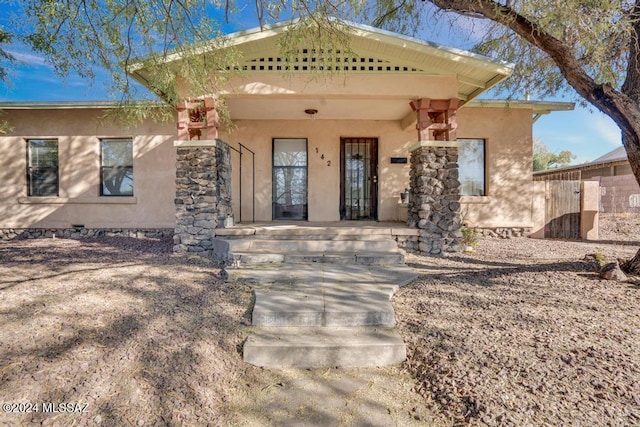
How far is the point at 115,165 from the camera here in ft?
26.8

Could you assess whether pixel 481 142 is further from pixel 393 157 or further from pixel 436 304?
pixel 436 304

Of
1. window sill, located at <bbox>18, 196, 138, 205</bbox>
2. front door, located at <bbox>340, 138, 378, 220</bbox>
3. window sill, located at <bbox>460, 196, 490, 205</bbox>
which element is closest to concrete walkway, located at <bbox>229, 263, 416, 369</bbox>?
front door, located at <bbox>340, 138, 378, 220</bbox>

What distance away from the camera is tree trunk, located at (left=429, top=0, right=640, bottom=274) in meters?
4.22

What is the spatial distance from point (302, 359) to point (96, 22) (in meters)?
4.63

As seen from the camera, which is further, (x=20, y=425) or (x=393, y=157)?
(x=393, y=157)

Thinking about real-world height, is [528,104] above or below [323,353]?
above

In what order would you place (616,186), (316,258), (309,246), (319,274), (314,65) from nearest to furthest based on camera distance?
1. (319,274)
2. (316,258)
3. (309,246)
4. (314,65)
5. (616,186)

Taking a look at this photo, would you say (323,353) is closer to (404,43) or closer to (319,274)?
(319,274)

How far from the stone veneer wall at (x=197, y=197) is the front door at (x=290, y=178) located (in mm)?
2680

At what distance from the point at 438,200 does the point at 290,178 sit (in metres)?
3.76

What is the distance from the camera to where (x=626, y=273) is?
4.42 metres

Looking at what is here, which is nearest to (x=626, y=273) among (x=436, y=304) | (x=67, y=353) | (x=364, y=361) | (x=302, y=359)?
(x=436, y=304)

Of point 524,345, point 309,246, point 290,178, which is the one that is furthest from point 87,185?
point 524,345

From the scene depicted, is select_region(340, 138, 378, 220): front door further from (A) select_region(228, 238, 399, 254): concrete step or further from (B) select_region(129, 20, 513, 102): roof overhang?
(A) select_region(228, 238, 399, 254): concrete step
